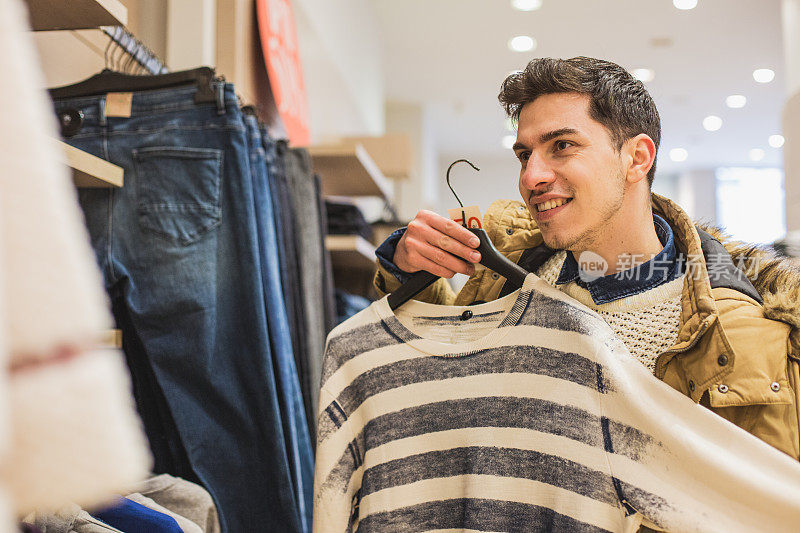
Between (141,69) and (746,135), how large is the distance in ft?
17.5

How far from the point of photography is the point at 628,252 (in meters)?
1.01

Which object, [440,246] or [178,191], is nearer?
[440,246]

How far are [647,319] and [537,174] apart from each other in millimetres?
271

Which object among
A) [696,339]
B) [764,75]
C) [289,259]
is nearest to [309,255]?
[289,259]

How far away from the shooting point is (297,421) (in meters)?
1.41

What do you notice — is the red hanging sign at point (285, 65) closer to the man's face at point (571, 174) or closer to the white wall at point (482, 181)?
the white wall at point (482, 181)

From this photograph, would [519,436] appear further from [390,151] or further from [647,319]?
[390,151]

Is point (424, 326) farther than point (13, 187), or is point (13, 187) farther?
point (424, 326)

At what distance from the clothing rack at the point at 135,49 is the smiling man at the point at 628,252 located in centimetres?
95

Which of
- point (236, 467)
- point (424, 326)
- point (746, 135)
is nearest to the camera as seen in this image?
point (424, 326)

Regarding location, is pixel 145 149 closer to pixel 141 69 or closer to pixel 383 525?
pixel 141 69

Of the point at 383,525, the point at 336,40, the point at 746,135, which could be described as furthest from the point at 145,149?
the point at 746,135

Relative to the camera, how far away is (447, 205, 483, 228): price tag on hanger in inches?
42.0

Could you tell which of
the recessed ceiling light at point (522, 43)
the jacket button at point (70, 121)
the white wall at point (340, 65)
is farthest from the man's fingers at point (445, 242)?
the recessed ceiling light at point (522, 43)
